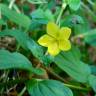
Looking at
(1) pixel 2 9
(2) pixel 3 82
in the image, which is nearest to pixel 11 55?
(2) pixel 3 82

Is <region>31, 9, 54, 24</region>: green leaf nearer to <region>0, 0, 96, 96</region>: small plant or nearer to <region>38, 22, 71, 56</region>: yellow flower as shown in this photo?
<region>0, 0, 96, 96</region>: small plant

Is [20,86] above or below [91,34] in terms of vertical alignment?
below

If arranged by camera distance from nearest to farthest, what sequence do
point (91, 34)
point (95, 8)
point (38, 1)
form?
point (38, 1) < point (91, 34) < point (95, 8)

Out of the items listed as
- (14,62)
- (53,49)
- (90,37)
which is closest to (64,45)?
(53,49)

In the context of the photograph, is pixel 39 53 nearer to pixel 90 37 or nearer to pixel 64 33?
pixel 64 33

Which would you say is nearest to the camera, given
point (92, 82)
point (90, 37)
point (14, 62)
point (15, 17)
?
point (14, 62)

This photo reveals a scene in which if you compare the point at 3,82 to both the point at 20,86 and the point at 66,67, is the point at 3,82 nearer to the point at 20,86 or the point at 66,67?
the point at 20,86

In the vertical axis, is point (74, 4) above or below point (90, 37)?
above
